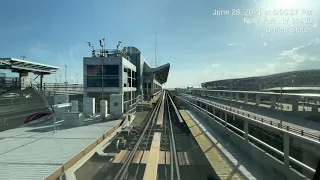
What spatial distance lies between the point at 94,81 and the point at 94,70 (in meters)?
0.90

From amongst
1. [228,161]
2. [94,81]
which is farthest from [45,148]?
[94,81]

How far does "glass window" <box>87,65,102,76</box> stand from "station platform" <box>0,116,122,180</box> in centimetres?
735

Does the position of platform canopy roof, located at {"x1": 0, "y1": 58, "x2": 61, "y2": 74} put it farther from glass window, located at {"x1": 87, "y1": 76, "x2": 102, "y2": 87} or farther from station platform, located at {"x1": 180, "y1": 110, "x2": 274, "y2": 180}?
station platform, located at {"x1": 180, "y1": 110, "x2": 274, "y2": 180}

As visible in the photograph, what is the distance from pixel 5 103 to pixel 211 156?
24.7 meters

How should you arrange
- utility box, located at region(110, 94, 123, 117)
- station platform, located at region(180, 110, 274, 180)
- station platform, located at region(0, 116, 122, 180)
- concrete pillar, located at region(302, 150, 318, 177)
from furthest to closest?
utility box, located at region(110, 94, 123, 117) < station platform, located at region(0, 116, 122, 180) < station platform, located at region(180, 110, 274, 180) < concrete pillar, located at region(302, 150, 318, 177)

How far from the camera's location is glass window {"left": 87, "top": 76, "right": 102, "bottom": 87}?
2161cm

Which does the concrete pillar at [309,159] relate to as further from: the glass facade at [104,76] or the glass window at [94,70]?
the glass window at [94,70]

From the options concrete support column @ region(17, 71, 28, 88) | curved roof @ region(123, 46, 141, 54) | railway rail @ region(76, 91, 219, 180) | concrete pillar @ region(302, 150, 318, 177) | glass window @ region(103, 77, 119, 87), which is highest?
curved roof @ region(123, 46, 141, 54)

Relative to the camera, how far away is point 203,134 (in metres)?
12.0

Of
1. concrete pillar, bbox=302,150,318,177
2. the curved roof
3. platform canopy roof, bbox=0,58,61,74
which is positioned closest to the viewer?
concrete pillar, bbox=302,150,318,177

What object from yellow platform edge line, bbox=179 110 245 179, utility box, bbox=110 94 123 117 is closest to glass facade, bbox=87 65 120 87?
utility box, bbox=110 94 123 117

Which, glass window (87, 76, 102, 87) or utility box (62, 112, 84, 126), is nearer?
utility box (62, 112, 84, 126)

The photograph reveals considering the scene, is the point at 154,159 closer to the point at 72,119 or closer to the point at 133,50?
the point at 72,119

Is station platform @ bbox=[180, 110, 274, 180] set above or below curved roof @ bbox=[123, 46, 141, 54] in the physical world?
below
